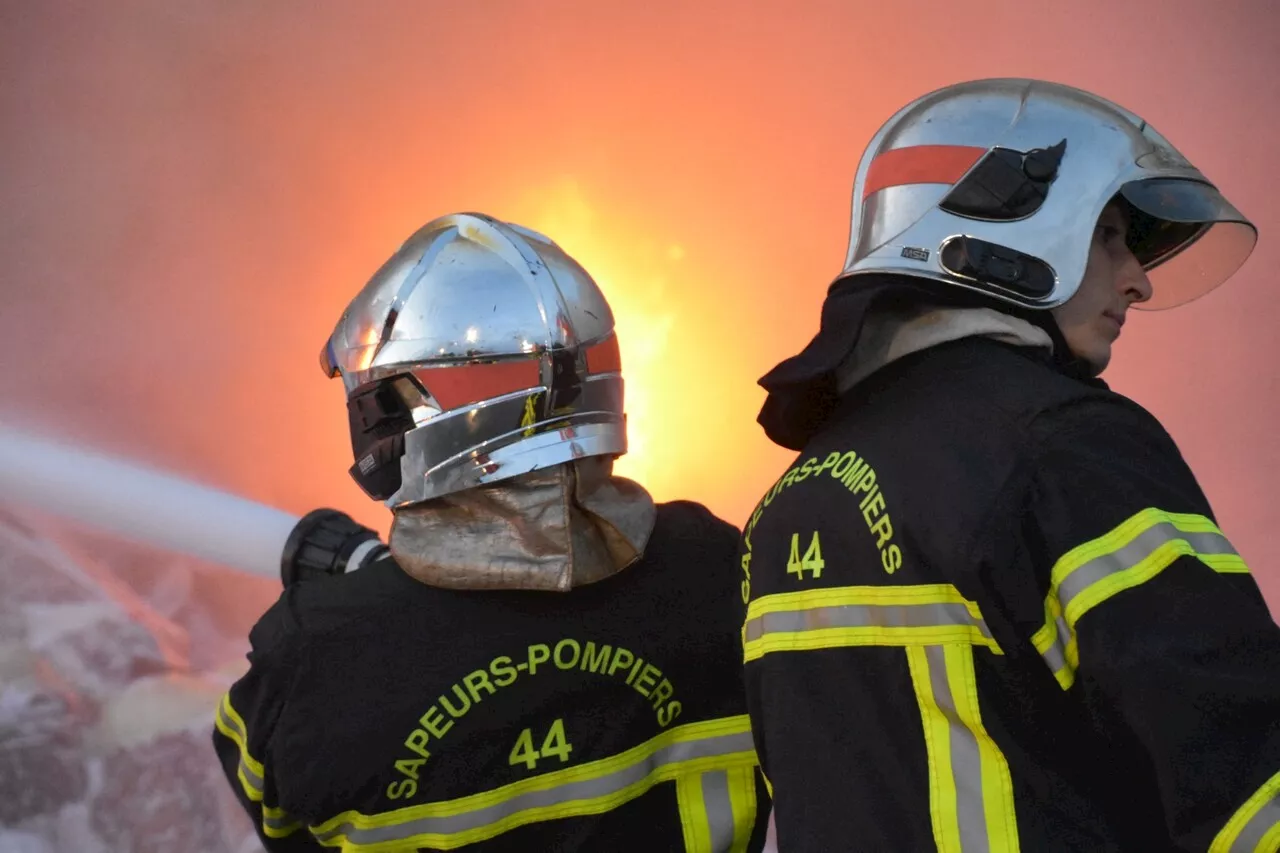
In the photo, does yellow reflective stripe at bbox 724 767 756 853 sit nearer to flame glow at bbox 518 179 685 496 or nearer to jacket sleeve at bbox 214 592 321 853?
jacket sleeve at bbox 214 592 321 853

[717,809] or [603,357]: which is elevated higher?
[603,357]

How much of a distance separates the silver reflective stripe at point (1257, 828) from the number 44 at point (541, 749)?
3.41 ft

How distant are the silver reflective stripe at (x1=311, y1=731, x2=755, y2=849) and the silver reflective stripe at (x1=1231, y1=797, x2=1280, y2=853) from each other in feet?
3.33

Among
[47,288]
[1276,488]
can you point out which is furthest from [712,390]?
[47,288]

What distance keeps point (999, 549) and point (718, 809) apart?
94 centimetres

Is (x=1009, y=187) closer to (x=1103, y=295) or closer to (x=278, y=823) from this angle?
(x=1103, y=295)

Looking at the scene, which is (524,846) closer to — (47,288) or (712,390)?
(712,390)

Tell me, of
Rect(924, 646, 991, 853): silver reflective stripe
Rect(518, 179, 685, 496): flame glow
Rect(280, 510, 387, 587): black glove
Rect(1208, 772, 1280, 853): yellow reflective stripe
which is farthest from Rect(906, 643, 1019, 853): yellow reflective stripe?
Rect(518, 179, 685, 496): flame glow

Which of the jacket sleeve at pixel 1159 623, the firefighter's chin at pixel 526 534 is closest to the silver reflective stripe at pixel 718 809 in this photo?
the firefighter's chin at pixel 526 534

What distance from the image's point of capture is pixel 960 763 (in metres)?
1.28

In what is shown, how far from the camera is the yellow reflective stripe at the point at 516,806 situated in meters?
1.72

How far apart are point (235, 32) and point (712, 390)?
2.41 metres

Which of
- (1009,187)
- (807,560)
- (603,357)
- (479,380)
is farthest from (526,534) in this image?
(1009,187)

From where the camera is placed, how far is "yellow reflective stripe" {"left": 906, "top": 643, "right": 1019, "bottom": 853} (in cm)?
125
